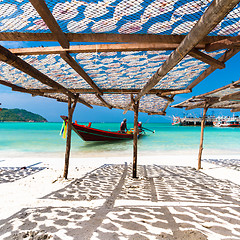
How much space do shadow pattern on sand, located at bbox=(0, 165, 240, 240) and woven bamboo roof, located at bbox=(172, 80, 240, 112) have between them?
2.06m

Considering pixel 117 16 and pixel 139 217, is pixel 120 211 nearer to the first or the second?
pixel 139 217

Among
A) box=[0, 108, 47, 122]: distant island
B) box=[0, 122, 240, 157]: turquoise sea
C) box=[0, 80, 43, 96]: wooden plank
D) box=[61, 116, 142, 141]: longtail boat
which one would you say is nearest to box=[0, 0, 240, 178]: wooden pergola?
box=[0, 80, 43, 96]: wooden plank

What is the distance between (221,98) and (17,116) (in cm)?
11779

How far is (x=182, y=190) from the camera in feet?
10.4

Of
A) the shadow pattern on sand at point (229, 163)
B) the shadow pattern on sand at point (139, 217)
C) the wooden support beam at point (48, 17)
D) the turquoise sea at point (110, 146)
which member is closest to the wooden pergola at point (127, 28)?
the wooden support beam at point (48, 17)

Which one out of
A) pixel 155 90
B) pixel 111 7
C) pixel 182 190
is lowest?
pixel 182 190

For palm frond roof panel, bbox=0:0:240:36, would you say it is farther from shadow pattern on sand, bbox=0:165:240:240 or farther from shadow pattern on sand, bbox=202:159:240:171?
shadow pattern on sand, bbox=202:159:240:171

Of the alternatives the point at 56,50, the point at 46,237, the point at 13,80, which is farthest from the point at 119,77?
the point at 46,237

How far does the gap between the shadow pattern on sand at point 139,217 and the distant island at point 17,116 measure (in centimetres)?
10903

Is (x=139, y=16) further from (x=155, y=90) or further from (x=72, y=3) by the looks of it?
(x=155, y=90)

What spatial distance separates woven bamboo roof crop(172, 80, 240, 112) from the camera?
3.56 m

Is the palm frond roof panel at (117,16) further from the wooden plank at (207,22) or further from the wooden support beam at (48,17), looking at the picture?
the wooden plank at (207,22)

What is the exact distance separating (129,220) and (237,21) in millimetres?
2489

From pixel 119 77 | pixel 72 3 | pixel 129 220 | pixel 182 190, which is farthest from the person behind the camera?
pixel 119 77
